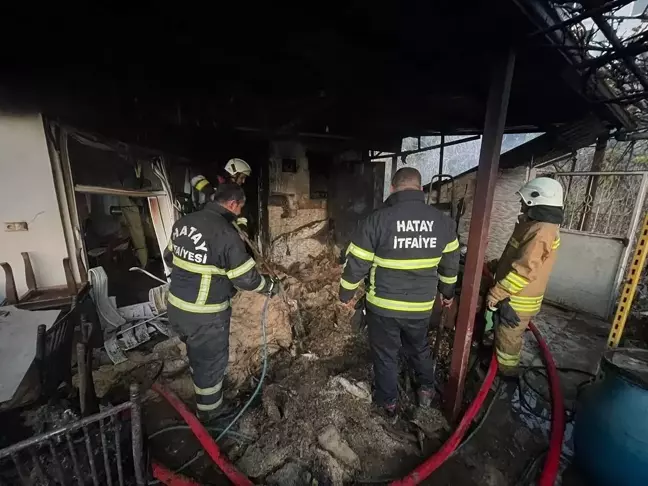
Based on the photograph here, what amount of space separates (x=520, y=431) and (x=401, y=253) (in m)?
1.95

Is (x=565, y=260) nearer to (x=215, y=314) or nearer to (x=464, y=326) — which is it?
(x=464, y=326)

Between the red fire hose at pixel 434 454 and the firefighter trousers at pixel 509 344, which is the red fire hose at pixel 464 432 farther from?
the firefighter trousers at pixel 509 344

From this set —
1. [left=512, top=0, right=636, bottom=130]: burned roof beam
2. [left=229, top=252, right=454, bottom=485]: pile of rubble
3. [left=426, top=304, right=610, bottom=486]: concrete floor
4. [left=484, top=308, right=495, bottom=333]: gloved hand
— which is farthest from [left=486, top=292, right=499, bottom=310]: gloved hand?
[left=512, top=0, right=636, bottom=130]: burned roof beam

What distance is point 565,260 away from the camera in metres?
4.82

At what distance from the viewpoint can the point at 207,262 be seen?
2.29 metres

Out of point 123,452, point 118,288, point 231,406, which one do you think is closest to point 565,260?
point 231,406

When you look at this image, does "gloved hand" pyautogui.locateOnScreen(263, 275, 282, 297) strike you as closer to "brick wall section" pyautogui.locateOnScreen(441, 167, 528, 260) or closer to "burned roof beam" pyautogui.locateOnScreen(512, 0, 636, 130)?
"burned roof beam" pyautogui.locateOnScreen(512, 0, 636, 130)

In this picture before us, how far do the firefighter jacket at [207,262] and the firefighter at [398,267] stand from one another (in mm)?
876

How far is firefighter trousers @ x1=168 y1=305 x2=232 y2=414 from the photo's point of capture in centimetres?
241

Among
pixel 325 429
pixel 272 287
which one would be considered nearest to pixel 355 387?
pixel 325 429

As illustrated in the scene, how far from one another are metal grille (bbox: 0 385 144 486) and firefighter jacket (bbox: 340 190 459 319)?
1.66m

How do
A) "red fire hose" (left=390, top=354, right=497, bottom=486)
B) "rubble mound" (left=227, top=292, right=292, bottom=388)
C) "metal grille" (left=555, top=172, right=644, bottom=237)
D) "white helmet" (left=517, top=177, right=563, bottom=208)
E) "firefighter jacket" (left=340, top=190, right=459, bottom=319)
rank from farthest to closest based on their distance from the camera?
1. "metal grille" (left=555, top=172, right=644, bottom=237)
2. "rubble mound" (left=227, top=292, right=292, bottom=388)
3. "white helmet" (left=517, top=177, right=563, bottom=208)
4. "firefighter jacket" (left=340, top=190, right=459, bottom=319)
5. "red fire hose" (left=390, top=354, right=497, bottom=486)

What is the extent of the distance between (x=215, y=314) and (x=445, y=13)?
267 cm

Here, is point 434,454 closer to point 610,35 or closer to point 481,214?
point 481,214
